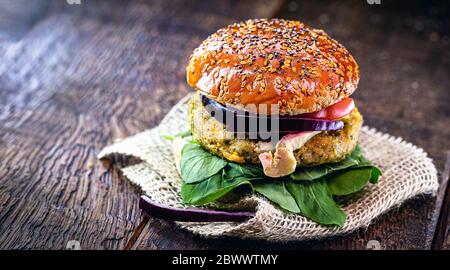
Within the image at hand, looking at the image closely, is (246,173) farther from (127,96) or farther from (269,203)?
(127,96)

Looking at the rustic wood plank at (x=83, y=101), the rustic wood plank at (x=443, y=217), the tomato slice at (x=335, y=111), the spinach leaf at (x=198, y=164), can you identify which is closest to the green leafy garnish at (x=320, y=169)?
the tomato slice at (x=335, y=111)

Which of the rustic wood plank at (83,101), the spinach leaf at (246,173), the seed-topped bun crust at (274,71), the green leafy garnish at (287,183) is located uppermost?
the seed-topped bun crust at (274,71)

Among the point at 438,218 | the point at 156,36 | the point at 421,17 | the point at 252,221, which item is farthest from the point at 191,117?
the point at 421,17

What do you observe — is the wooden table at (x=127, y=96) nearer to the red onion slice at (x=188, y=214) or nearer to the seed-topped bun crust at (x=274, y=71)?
the red onion slice at (x=188, y=214)

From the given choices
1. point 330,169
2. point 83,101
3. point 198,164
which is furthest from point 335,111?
point 83,101

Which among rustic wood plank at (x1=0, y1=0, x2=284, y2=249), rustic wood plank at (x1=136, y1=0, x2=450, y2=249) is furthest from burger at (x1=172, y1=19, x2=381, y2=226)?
rustic wood plank at (x1=0, y1=0, x2=284, y2=249)

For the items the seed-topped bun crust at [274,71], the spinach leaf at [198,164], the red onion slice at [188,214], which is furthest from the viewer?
the spinach leaf at [198,164]
